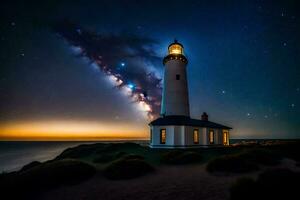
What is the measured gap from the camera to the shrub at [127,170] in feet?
34.8

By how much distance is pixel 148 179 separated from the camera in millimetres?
10117

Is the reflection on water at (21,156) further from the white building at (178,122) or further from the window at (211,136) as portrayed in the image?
the window at (211,136)

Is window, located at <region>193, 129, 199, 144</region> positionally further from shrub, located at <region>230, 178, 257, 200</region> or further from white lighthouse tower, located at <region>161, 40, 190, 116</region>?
shrub, located at <region>230, 178, 257, 200</region>

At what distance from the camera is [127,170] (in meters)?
11.0

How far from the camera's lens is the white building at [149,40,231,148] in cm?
Answer: 2089

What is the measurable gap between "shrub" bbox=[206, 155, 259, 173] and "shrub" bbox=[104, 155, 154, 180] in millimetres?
3949

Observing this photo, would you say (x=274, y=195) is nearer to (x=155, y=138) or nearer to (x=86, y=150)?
(x=155, y=138)

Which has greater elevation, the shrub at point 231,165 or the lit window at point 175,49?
the lit window at point 175,49

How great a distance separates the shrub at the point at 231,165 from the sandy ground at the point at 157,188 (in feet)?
2.17

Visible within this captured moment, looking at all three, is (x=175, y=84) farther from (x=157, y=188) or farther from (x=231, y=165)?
(x=157, y=188)

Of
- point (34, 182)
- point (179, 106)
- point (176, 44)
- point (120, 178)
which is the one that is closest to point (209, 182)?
point (120, 178)

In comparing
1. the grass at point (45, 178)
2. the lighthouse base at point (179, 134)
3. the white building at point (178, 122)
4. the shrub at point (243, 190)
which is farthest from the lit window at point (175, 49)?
the shrub at point (243, 190)

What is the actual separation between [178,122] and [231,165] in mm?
10062

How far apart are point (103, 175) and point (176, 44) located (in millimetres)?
20219
